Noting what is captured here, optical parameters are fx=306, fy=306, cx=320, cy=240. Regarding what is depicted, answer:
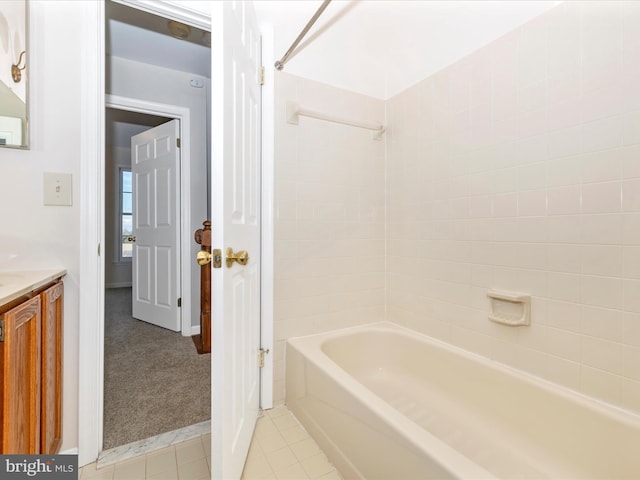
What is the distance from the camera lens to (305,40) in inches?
68.3

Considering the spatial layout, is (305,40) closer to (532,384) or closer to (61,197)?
(61,197)

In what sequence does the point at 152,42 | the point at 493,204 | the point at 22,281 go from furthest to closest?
the point at 152,42
the point at 493,204
the point at 22,281

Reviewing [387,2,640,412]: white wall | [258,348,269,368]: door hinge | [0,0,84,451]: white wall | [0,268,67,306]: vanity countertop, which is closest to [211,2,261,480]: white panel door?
[258,348,269,368]: door hinge

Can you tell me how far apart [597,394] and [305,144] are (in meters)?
1.67

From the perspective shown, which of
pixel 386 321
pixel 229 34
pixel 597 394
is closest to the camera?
pixel 229 34

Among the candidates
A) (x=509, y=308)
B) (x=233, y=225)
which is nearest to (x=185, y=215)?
(x=233, y=225)

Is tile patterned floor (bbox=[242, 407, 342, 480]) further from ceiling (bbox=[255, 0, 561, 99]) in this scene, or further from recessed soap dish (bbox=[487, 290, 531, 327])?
ceiling (bbox=[255, 0, 561, 99])

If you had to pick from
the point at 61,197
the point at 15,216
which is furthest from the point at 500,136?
the point at 15,216

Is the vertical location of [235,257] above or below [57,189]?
below

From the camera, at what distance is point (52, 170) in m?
1.22

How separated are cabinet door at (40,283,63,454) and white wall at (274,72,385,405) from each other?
3.01ft

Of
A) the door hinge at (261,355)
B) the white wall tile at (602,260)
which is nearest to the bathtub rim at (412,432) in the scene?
the door hinge at (261,355)
